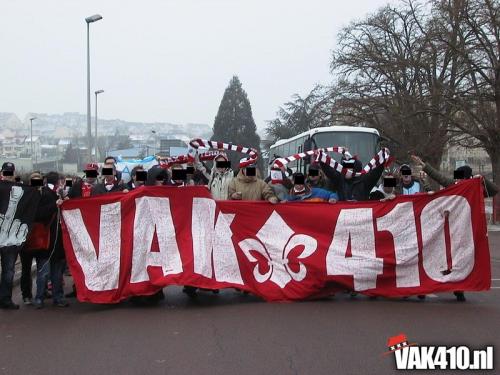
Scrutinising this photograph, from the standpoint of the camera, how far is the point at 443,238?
9328 millimetres

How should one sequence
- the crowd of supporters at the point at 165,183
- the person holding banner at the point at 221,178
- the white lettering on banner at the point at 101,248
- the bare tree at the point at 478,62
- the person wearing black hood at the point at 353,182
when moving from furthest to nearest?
1. the bare tree at the point at 478,62
2. the person holding banner at the point at 221,178
3. the person wearing black hood at the point at 353,182
4. the crowd of supporters at the point at 165,183
5. the white lettering on banner at the point at 101,248

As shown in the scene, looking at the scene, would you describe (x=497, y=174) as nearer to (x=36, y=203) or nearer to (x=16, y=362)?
(x=36, y=203)

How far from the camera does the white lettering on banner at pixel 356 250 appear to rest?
9.21m

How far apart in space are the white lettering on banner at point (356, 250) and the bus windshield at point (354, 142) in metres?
15.2

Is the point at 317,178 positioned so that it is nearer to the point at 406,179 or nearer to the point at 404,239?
the point at 406,179

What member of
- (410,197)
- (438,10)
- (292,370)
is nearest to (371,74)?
(438,10)

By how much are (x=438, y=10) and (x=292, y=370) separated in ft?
95.6

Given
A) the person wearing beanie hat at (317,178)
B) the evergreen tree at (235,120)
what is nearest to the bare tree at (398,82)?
the person wearing beanie hat at (317,178)

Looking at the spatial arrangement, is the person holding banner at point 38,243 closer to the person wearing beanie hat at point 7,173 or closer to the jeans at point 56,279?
the jeans at point 56,279

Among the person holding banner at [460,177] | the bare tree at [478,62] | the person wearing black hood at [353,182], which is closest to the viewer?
the person holding banner at [460,177]

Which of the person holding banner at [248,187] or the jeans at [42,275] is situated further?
the person holding banner at [248,187]

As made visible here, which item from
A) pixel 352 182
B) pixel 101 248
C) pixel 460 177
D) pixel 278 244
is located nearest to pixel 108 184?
pixel 101 248

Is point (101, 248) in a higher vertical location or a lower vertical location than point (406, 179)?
lower

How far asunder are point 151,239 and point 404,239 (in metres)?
3.35
